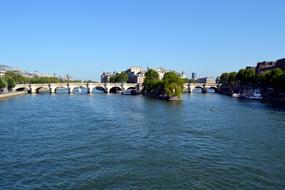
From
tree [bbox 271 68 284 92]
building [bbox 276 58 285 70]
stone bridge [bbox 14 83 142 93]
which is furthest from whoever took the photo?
stone bridge [bbox 14 83 142 93]

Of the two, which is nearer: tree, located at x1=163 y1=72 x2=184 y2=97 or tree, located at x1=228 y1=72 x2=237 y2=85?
tree, located at x1=163 y1=72 x2=184 y2=97

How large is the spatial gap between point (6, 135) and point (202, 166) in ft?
54.9

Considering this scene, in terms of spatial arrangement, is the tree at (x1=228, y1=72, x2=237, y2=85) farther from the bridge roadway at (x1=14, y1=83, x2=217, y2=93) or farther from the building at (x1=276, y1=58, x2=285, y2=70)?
the building at (x1=276, y1=58, x2=285, y2=70)

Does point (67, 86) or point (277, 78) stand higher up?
point (277, 78)

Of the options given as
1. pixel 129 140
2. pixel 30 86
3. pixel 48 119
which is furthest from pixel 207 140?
pixel 30 86

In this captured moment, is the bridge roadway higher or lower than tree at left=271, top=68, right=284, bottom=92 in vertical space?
lower

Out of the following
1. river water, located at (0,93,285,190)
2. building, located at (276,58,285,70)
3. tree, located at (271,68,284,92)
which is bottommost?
river water, located at (0,93,285,190)

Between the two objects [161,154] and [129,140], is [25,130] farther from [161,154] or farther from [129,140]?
[161,154]

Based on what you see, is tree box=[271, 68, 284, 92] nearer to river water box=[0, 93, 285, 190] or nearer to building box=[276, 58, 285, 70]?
building box=[276, 58, 285, 70]

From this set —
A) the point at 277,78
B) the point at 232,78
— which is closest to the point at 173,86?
the point at 277,78

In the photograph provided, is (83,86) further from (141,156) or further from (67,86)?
(141,156)

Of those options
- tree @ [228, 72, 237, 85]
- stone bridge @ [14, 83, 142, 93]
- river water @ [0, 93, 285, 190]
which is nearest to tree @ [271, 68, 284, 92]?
river water @ [0, 93, 285, 190]

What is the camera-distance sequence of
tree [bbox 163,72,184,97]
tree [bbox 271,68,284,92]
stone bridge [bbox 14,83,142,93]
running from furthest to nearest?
stone bridge [bbox 14,83,142,93] < tree [bbox 163,72,184,97] < tree [bbox 271,68,284,92]

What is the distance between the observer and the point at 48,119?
40.4 meters
